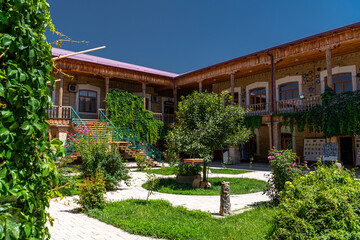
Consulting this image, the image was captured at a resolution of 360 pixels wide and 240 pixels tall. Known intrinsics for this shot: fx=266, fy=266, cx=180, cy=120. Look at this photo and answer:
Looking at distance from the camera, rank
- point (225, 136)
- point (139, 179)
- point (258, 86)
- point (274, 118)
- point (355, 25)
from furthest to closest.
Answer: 1. point (258, 86)
2. point (274, 118)
3. point (355, 25)
4. point (139, 179)
5. point (225, 136)

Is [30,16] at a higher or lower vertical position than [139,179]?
higher

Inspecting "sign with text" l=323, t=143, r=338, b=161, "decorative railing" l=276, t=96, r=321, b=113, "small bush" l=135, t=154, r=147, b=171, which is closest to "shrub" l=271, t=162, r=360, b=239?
"sign with text" l=323, t=143, r=338, b=161

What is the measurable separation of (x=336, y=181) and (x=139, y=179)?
789 centimetres

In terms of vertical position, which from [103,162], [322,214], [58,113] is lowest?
[322,214]

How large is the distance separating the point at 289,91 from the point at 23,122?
1737 cm


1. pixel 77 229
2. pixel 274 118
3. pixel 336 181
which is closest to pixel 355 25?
pixel 274 118

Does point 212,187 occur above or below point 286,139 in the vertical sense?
below

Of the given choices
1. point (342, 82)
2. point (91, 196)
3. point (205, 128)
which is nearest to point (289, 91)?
point (342, 82)

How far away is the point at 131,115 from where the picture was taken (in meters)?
16.7

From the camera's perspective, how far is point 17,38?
5.44 feet

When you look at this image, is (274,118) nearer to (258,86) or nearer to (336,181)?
(258,86)

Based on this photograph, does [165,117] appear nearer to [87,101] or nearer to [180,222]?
[87,101]

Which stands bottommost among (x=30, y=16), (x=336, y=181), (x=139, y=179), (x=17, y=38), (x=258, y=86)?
(x=139, y=179)

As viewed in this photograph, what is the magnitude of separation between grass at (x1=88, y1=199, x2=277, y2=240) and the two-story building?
9405mm
